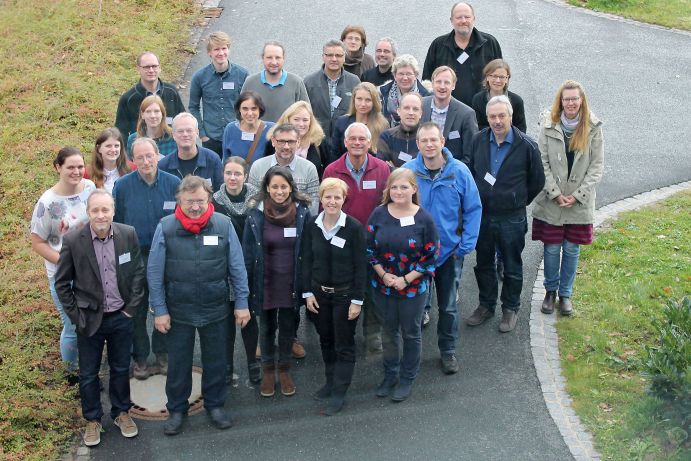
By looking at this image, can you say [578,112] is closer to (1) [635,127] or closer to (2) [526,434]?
(2) [526,434]

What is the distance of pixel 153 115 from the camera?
29.0ft

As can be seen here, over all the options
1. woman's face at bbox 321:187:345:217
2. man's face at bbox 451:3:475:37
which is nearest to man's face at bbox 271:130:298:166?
woman's face at bbox 321:187:345:217

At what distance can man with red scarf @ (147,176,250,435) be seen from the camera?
699cm

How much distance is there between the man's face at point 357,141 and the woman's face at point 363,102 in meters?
0.79

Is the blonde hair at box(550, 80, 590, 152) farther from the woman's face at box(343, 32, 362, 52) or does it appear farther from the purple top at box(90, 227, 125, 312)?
the purple top at box(90, 227, 125, 312)

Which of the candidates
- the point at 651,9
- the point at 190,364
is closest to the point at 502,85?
the point at 190,364

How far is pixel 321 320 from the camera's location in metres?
7.59

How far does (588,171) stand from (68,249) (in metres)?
4.94

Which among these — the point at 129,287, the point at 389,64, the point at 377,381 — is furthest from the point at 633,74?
the point at 129,287

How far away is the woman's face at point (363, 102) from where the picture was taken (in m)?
8.70

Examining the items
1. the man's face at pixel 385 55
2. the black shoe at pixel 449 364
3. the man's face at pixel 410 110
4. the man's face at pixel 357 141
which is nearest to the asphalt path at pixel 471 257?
the black shoe at pixel 449 364

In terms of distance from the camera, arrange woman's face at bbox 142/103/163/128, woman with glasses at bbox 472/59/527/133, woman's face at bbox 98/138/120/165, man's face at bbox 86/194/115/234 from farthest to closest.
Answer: woman with glasses at bbox 472/59/527/133
woman's face at bbox 142/103/163/128
woman's face at bbox 98/138/120/165
man's face at bbox 86/194/115/234

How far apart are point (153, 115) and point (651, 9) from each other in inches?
528

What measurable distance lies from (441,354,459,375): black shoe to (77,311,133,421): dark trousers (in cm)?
280
